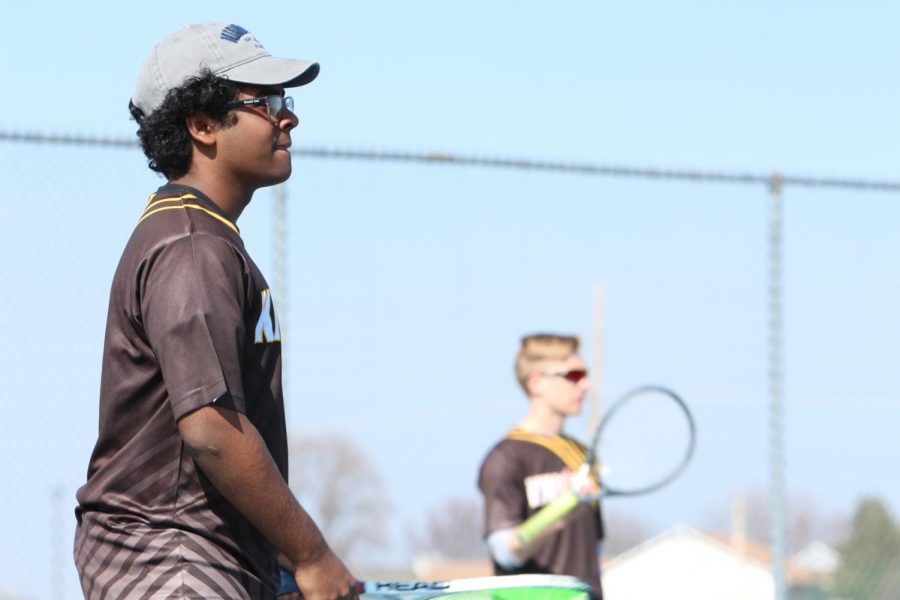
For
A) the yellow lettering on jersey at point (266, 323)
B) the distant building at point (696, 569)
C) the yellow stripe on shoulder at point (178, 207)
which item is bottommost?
the distant building at point (696, 569)

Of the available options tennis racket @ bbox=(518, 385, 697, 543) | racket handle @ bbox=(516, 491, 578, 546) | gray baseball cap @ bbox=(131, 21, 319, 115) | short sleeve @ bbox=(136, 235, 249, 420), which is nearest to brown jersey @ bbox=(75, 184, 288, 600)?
short sleeve @ bbox=(136, 235, 249, 420)

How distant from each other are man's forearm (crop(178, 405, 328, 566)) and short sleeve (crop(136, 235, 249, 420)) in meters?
0.03

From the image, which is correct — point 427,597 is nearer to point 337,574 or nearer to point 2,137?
point 337,574

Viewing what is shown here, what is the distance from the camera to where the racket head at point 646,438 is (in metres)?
5.95

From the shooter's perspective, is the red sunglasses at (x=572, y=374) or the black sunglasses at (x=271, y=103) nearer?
the black sunglasses at (x=271, y=103)

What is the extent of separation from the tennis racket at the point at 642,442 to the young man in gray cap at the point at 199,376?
3097 mm

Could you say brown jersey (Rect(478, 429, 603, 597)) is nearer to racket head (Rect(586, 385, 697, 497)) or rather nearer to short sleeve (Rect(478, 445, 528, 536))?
short sleeve (Rect(478, 445, 528, 536))

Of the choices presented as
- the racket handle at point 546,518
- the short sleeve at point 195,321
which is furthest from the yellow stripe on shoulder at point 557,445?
the short sleeve at point 195,321

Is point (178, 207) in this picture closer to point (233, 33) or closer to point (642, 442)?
point (233, 33)

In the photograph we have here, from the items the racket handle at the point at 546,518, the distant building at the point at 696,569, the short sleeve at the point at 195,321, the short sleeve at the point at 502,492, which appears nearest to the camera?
the short sleeve at the point at 195,321

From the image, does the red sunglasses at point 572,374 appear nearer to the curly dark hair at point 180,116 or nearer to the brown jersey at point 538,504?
the brown jersey at point 538,504

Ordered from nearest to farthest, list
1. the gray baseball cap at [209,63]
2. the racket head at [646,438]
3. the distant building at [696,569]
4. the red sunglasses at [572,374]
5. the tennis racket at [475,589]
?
the gray baseball cap at [209,63] → the tennis racket at [475,589] → the racket head at [646,438] → the red sunglasses at [572,374] → the distant building at [696,569]

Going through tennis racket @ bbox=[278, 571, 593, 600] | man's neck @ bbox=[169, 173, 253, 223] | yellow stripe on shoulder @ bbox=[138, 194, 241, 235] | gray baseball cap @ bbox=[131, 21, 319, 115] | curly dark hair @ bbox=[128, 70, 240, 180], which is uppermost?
gray baseball cap @ bbox=[131, 21, 319, 115]

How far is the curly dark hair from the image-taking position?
117 inches
